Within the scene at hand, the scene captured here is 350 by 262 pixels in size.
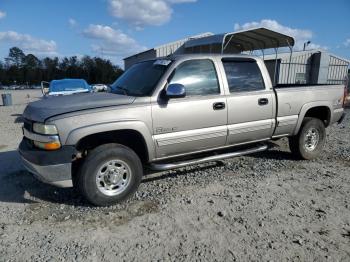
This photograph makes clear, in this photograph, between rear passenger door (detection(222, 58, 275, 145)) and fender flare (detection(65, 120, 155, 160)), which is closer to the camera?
fender flare (detection(65, 120, 155, 160))

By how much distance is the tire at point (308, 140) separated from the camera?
579 centimetres

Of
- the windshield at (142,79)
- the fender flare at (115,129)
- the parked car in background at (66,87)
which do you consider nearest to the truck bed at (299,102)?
the windshield at (142,79)

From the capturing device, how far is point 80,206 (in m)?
4.03

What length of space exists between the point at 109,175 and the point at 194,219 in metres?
1.21

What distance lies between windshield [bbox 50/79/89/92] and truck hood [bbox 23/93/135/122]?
8.80 m

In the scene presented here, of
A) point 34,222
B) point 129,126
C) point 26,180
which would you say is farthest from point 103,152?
point 26,180

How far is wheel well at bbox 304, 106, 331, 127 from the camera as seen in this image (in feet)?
19.8

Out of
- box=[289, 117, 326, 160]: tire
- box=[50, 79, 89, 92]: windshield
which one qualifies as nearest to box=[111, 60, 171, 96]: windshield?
box=[289, 117, 326, 160]: tire

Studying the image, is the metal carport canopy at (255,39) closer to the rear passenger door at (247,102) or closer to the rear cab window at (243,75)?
the rear cab window at (243,75)

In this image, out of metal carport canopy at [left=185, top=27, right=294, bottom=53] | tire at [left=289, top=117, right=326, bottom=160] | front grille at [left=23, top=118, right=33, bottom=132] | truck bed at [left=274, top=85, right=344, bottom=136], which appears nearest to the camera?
front grille at [left=23, top=118, right=33, bottom=132]

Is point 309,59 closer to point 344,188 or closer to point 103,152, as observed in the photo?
point 344,188

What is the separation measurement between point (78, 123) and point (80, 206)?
114cm

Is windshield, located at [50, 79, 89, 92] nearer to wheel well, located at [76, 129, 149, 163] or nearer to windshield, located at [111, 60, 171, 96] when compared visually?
windshield, located at [111, 60, 171, 96]

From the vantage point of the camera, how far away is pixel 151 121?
4094 millimetres
